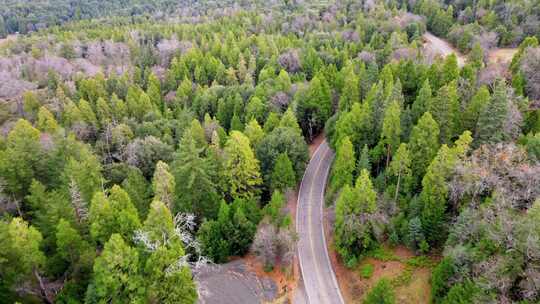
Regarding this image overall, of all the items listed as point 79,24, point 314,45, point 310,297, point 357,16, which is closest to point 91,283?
point 310,297

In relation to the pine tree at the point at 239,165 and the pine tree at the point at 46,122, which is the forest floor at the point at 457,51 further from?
the pine tree at the point at 46,122

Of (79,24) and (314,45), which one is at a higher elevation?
(314,45)

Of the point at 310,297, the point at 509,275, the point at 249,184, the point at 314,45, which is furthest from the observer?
the point at 314,45

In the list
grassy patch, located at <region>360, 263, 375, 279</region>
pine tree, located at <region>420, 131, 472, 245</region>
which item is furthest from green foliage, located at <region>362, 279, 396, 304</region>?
pine tree, located at <region>420, 131, 472, 245</region>

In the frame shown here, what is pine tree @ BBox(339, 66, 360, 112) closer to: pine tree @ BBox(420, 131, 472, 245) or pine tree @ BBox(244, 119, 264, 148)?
pine tree @ BBox(244, 119, 264, 148)

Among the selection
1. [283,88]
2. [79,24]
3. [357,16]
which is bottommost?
[79,24]

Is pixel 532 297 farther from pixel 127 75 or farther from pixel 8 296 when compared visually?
pixel 127 75
